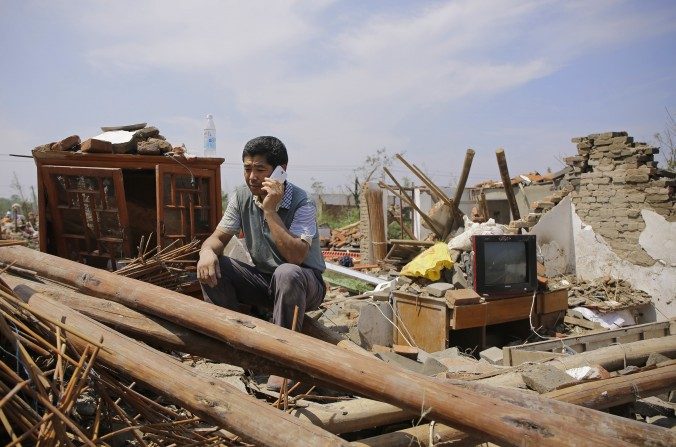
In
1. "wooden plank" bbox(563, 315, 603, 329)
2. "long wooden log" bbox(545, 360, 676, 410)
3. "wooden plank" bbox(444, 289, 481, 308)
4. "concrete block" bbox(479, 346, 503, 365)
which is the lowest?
"wooden plank" bbox(563, 315, 603, 329)

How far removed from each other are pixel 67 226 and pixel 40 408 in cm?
354

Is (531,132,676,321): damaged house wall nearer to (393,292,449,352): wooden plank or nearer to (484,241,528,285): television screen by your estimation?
(484,241,528,285): television screen

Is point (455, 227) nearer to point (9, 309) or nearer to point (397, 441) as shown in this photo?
point (397, 441)

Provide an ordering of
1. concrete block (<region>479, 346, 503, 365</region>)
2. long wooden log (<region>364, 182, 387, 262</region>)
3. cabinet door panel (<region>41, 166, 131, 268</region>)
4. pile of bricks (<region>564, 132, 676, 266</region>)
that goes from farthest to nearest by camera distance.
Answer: long wooden log (<region>364, 182, 387, 262</region>)
pile of bricks (<region>564, 132, 676, 266</region>)
concrete block (<region>479, 346, 503, 365</region>)
cabinet door panel (<region>41, 166, 131, 268</region>)

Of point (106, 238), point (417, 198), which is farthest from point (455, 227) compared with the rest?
point (106, 238)

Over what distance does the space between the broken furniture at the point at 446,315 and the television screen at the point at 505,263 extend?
29 cm

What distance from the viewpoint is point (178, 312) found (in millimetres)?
2355

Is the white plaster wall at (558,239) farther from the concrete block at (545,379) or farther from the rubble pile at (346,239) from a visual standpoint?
the rubble pile at (346,239)

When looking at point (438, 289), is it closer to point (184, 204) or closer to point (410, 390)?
point (184, 204)

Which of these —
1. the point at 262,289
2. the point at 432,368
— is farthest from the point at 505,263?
the point at 262,289

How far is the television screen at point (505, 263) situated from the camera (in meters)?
6.55

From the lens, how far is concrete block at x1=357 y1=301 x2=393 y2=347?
256 inches

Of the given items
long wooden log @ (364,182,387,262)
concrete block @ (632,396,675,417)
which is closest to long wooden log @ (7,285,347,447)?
concrete block @ (632,396,675,417)

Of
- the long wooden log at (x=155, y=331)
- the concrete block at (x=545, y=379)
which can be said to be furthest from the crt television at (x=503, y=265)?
the long wooden log at (x=155, y=331)
